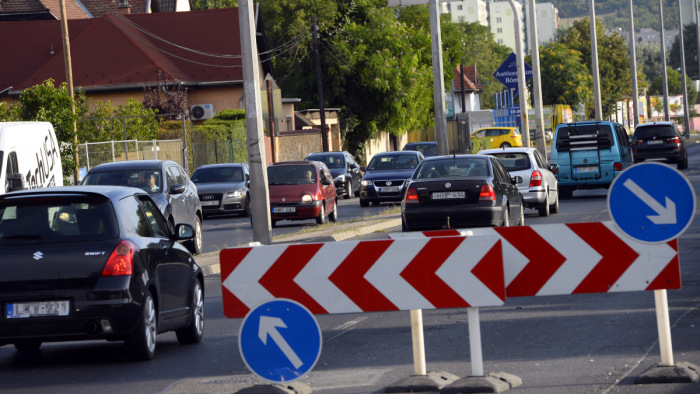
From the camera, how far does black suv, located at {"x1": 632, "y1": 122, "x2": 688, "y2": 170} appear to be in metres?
42.0

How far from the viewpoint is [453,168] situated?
1866cm

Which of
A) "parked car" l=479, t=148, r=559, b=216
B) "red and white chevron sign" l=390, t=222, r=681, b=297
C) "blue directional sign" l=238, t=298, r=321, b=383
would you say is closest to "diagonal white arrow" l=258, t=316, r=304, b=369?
"blue directional sign" l=238, t=298, r=321, b=383

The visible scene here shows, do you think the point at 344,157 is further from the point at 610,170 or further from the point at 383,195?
the point at 610,170

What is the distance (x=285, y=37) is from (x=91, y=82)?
15.5 meters

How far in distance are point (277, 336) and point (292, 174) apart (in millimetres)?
20553

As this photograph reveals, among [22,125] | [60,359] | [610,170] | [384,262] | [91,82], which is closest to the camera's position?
[384,262]

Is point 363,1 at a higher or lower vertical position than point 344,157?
higher

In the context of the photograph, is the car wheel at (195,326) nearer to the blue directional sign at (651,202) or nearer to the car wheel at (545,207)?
the blue directional sign at (651,202)

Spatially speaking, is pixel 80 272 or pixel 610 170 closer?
pixel 80 272

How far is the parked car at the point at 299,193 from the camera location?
26438 mm

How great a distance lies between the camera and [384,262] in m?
7.43

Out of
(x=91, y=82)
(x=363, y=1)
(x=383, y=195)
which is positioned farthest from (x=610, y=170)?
(x=363, y=1)

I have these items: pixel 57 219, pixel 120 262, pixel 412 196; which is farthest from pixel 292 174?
pixel 120 262

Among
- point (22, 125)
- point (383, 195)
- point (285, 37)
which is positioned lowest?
point (383, 195)
